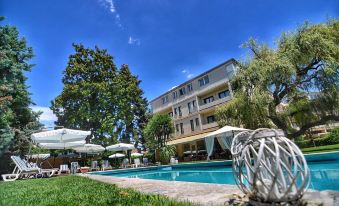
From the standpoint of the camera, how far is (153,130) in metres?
28.2

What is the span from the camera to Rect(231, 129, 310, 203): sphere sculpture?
285cm

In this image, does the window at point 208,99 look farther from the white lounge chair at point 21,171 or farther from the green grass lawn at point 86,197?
the green grass lawn at point 86,197

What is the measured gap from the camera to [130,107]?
36594mm

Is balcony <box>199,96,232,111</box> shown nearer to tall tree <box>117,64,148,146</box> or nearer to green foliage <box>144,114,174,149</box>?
green foliage <box>144,114,174,149</box>

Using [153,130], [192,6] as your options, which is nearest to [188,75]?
[153,130]

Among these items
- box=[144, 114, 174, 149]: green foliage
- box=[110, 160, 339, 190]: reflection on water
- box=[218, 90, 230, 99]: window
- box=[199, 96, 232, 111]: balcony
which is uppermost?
box=[218, 90, 230, 99]: window

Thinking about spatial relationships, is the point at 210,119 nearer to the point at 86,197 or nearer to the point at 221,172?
the point at 221,172

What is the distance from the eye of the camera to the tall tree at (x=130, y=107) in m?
35.1

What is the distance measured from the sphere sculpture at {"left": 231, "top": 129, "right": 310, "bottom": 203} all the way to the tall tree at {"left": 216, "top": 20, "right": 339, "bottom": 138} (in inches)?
695

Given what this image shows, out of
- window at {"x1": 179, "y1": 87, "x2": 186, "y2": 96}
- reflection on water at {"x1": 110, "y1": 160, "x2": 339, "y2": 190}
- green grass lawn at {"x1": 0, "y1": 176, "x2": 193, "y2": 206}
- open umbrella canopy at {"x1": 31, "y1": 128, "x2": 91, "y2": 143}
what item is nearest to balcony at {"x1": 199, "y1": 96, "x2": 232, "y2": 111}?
window at {"x1": 179, "y1": 87, "x2": 186, "y2": 96}

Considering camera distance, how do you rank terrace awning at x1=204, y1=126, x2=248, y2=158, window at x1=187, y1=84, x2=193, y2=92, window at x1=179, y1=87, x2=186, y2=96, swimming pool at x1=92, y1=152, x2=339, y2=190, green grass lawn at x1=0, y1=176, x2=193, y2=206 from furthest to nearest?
window at x1=179, y1=87, x2=186, y2=96
window at x1=187, y1=84, x2=193, y2=92
terrace awning at x1=204, y1=126, x2=248, y2=158
swimming pool at x1=92, y1=152, x2=339, y2=190
green grass lawn at x1=0, y1=176, x2=193, y2=206

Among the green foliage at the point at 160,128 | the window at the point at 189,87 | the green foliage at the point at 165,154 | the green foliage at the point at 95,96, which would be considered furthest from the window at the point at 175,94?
the green foliage at the point at 165,154

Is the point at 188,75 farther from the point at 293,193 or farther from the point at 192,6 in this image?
the point at 293,193

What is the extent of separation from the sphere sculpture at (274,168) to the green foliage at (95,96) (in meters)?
30.7
